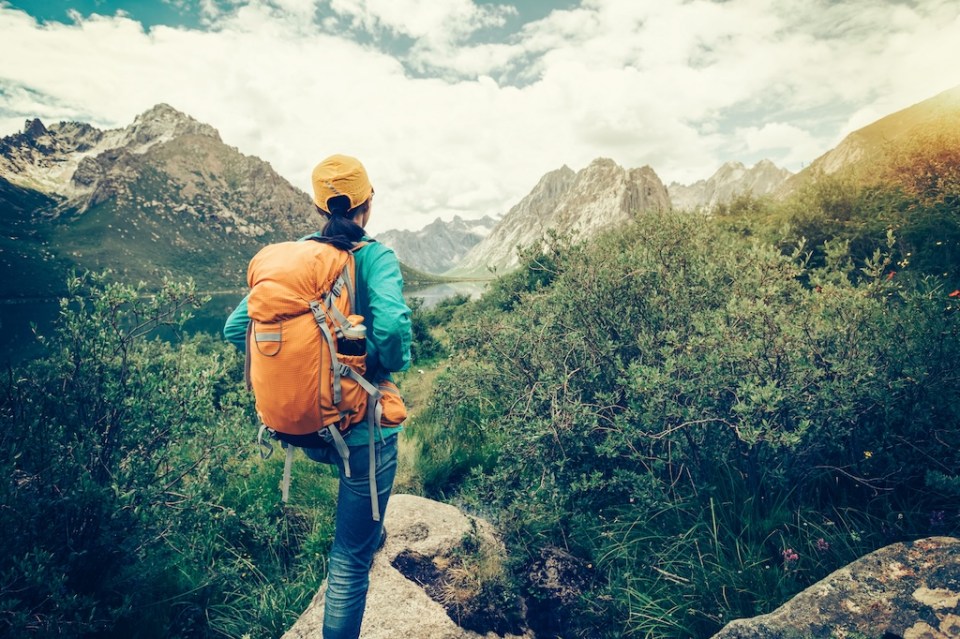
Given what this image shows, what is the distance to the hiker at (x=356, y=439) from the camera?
250 centimetres

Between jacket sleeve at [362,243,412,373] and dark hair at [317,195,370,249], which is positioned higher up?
dark hair at [317,195,370,249]

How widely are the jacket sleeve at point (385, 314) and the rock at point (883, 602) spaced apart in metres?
2.36

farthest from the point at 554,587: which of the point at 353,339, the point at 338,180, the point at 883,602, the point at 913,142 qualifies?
the point at 913,142

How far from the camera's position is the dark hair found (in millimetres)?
2506

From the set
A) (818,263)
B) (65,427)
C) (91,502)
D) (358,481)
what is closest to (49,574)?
(91,502)

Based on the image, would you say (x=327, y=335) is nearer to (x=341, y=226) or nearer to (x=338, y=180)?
(x=341, y=226)

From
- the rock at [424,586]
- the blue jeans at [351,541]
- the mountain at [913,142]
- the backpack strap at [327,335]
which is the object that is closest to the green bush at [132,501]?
the rock at [424,586]

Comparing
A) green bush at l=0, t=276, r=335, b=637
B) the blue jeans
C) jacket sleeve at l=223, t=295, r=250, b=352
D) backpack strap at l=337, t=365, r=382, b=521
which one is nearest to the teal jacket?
backpack strap at l=337, t=365, r=382, b=521

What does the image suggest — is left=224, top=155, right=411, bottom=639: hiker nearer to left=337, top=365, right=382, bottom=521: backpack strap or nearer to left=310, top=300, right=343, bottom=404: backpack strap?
left=337, top=365, right=382, bottom=521: backpack strap

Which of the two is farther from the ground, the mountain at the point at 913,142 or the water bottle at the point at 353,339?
the mountain at the point at 913,142

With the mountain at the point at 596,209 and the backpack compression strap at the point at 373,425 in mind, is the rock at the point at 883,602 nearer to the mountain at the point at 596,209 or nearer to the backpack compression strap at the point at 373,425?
the backpack compression strap at the point at 373,425

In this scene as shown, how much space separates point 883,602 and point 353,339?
120 inches

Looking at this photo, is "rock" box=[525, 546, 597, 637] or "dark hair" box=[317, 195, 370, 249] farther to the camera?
"rock" box=[525, 546, 597, 637]

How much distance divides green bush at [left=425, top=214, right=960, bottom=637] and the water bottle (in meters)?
1.80
